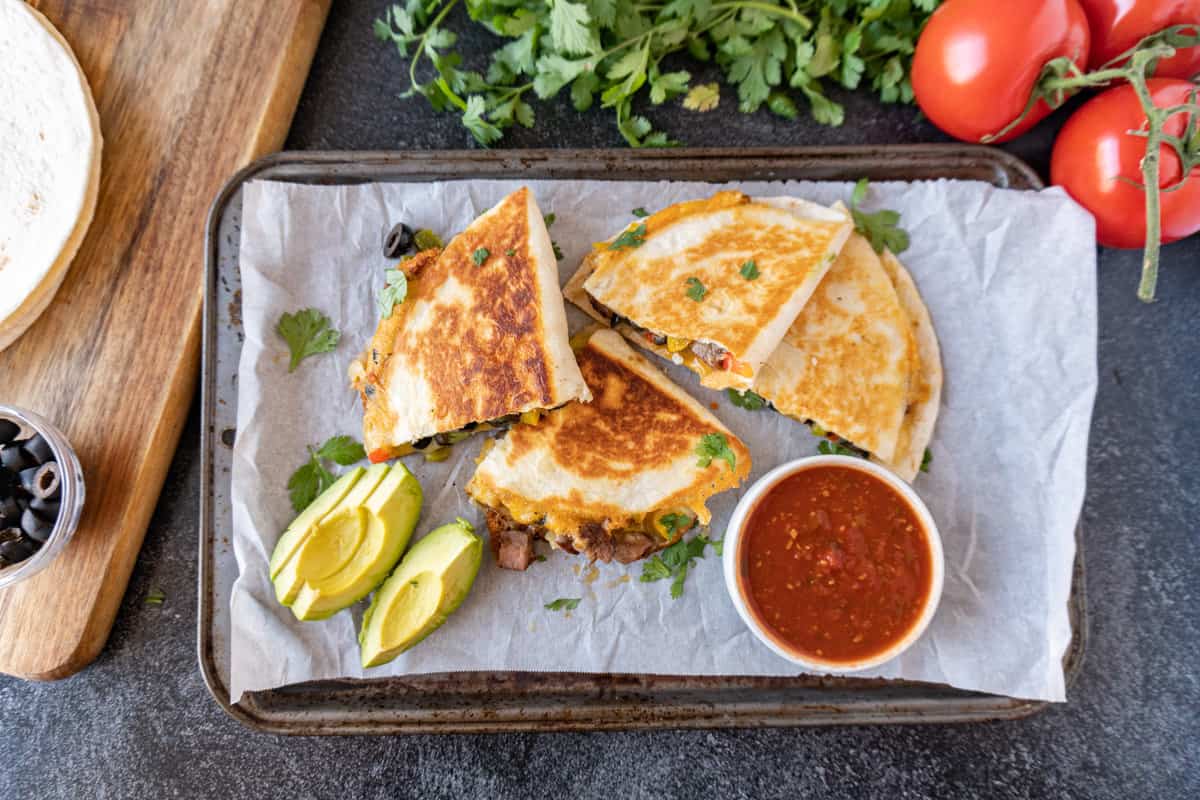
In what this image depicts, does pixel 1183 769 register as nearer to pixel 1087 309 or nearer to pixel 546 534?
pixel 1087 309

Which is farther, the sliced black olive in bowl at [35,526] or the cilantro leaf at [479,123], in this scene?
the cilantro leaf at [479,123]

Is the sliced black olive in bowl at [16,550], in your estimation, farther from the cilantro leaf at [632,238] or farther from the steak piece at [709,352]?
the steak piece at [709,352]

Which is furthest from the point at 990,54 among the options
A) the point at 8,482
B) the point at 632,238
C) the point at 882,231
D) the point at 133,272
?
the point at 8,482

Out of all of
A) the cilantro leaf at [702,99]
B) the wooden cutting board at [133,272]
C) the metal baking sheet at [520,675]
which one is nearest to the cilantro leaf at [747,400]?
the metal baking sheet at [520,675]

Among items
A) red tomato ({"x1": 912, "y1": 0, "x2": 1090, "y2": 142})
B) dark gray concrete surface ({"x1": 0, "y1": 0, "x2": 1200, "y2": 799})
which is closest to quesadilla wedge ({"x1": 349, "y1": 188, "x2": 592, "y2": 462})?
dark gray concrete surface ({"x1": 0, "y1": 0, "x2": 1200, "y2": 799})

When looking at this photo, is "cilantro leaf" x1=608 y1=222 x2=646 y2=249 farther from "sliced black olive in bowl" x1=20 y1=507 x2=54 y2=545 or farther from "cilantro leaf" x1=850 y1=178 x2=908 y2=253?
"sliced black olive in bowl" x1=20 y1=507 x2=54 y2=545

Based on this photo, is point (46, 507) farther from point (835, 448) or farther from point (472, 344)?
point (835, 448)
